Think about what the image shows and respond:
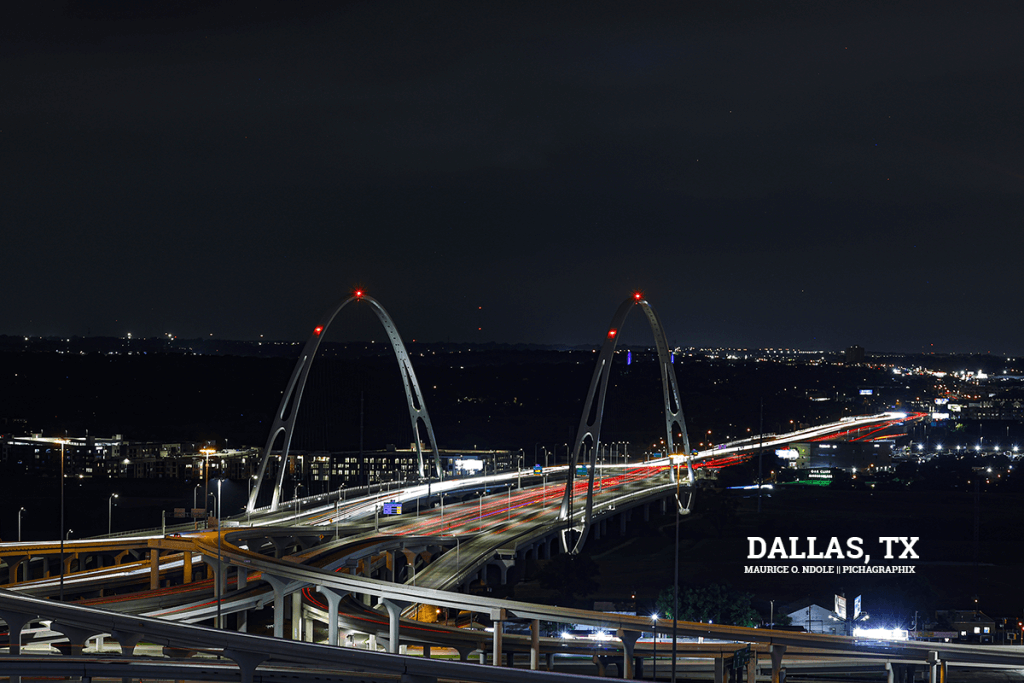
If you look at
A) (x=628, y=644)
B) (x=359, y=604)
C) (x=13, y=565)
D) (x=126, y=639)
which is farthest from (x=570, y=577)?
(x=126, y=639)

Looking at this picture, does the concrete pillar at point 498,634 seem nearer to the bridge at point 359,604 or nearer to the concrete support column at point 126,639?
the bridge at point 359,604

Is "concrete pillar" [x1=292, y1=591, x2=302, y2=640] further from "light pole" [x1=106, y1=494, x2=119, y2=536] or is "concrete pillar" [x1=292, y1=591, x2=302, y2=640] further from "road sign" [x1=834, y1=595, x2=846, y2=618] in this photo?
"light pole" [x1=106, y1=494, x2=119, y2=536]

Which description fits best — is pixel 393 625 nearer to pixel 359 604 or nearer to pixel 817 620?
pixel 359 604

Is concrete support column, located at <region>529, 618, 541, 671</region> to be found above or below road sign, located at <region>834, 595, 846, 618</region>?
above

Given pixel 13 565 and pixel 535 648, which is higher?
pixel 535 648

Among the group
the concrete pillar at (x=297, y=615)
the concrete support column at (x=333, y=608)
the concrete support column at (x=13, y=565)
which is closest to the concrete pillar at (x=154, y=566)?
the concrete support column at (x=13, y=565)

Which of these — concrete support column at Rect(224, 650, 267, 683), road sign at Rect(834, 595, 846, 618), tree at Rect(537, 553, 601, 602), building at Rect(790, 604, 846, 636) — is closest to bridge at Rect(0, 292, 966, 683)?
concrete support column at Rect(224, 650, 267, 683)

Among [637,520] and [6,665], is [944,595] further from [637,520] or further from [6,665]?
[6,665]

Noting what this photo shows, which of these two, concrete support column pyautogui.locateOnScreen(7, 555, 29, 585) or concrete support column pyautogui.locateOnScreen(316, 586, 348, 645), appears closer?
concrete support column pyautogui.locateOnScreen(316, 586, 348, 645)

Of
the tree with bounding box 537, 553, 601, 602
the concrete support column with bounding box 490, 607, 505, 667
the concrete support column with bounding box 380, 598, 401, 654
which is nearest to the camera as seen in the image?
the concrete support column with bounding box 490, 607, 505, 667
